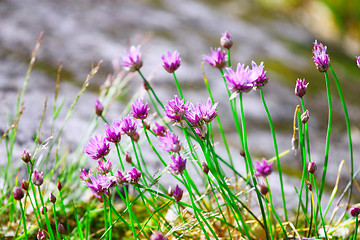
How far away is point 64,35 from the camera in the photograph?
3014mm

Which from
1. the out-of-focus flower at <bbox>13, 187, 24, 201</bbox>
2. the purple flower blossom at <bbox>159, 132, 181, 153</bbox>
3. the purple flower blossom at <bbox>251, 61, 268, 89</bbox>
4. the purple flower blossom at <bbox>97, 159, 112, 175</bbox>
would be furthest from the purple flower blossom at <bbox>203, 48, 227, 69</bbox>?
the out-of-focus flower at <bbox>13, 187, 24, 201</bbox>

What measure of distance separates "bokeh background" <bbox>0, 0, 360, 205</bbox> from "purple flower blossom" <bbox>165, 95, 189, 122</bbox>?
71 centimetres

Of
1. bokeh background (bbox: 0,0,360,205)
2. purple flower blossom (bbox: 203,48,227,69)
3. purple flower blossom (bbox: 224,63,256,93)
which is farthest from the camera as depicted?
bokeh background (bbox: 0,0,360,205)

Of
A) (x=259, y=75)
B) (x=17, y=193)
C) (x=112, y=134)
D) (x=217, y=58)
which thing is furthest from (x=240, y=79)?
(x=17, y=193)

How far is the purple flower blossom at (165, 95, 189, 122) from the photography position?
884 mm

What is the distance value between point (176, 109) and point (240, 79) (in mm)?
150

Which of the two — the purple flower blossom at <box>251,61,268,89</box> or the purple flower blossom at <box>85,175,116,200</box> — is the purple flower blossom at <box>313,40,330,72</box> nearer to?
the purple flower blossom at <box>251,61,268,89</box>

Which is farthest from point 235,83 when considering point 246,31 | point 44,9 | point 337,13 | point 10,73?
point 337,13

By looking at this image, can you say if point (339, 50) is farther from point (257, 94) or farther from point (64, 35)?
point (64, 35)

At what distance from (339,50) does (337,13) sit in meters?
0.60

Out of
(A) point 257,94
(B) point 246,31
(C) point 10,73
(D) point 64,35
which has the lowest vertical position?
(A) point 257,94

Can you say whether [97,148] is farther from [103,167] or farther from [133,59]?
[133,59]

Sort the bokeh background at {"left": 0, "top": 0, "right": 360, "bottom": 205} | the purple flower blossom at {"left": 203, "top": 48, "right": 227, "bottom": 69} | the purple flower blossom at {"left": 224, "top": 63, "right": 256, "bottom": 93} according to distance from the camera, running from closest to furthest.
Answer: the purple flower blossom at {"left": 224, "top": 63, "right": 256, "bottom": 93} < the purple flower blossom at {"left": 203, "top": 48, "right": 227, "bottom": 69} < the bokeh background at {"left": 0, "top": 0, "right": 360, "bottom": 205}

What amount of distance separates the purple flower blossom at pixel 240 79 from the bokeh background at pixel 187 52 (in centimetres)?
77
